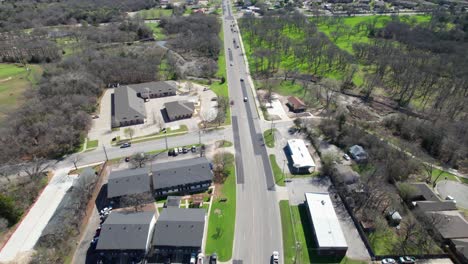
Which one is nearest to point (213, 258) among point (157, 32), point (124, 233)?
point (124, 233)

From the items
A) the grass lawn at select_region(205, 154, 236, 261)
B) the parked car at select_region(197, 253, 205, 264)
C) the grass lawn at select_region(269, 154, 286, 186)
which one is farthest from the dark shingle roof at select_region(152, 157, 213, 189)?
the parked car at select_region(197, 253, 205, 264)

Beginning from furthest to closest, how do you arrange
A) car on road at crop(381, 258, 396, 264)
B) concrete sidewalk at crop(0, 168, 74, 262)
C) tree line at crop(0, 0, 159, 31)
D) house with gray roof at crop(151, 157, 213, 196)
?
tree line at crop(0, 0, 159, 31) < house with gray roof at crop(151, 157, 213, 196) < concrete sidewalk at crop(0, 168, 74, 262) < car on road at crop(381, 258, 396, 264)

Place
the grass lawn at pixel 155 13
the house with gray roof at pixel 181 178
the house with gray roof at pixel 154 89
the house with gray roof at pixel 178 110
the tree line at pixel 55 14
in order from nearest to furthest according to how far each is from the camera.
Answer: the house with gray roof at pixel 181 178 < the house with gray roof at pixel 178 110 < the house with gray roof at pixel 154 89 < the tree line at pixel 55 14 < the grass lawn at pixel 155 13

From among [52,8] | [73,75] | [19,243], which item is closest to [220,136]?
[19,243]

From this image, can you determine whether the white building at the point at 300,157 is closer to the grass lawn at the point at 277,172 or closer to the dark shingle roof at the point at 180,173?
the grass lawn at the point at 277,172

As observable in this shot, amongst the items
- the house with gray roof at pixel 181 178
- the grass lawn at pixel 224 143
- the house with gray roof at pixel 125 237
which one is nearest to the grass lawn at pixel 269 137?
the grass lawn at pixel 224 143

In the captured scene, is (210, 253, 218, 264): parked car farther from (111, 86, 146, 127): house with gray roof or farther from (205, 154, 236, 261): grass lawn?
(111, 86, 146, 127): house with gray roof

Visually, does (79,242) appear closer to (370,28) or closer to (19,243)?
(19,243)
